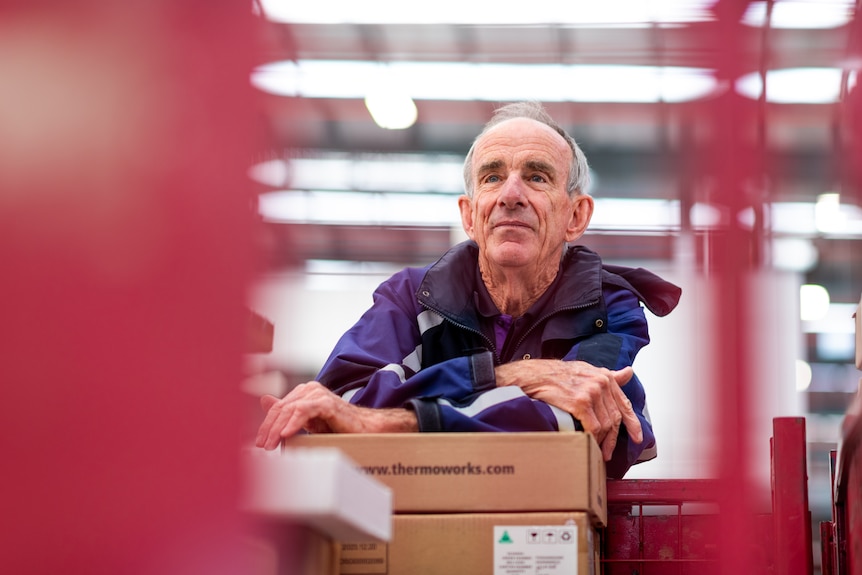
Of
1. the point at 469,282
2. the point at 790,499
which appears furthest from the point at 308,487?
the point at 469,282

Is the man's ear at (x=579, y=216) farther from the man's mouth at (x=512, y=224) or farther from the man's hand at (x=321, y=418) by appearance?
→ the man's hand at (x=321, y=418)

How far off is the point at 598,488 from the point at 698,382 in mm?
951

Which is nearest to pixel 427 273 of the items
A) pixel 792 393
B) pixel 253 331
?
pixel 253 331

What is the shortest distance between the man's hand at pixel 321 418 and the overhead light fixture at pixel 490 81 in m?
7.24

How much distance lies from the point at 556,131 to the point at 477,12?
569 centimetres

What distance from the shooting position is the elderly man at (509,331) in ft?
7.39

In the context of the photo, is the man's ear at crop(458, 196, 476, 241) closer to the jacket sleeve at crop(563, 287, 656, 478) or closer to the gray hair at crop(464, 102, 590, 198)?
the gray hair at crop(464, 102, 590, 198)

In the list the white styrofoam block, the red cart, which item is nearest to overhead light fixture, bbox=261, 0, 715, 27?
the red cart

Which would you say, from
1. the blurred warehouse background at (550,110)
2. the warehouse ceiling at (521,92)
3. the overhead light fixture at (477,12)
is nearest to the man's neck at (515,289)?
the blurred warehouse background at (550,110)

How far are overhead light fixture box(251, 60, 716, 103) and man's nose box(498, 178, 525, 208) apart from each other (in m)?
6.37

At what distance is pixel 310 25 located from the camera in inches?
352

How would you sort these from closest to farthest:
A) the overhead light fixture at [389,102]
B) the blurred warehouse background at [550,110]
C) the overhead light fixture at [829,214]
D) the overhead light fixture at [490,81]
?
the blurred warehouse background at [550,110] < the overhead light fixture at [490,81] < the overhead light fixture at [389,102] < the overhead light fixture at [829,214]

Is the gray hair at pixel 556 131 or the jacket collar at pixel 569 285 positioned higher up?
the gray hair at pixel 556 131

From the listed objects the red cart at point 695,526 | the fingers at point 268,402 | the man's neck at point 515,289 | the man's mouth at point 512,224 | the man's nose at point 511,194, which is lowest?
the red cart at point 695,526
